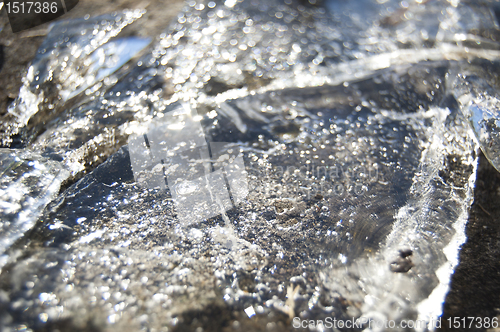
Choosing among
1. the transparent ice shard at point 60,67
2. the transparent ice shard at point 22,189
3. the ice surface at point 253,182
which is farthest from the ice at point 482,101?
the transparent ice shard at point 60,67

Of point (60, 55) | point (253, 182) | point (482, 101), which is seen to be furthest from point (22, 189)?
point (482, 101)

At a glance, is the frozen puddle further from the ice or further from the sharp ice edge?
the sharp ice edge

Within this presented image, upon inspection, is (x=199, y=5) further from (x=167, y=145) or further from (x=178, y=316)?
(x=178, y=316)

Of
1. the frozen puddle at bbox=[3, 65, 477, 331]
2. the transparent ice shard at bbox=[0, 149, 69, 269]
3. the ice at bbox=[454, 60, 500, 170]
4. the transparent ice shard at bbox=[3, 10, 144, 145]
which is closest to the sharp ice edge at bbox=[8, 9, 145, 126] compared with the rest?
the transparent ice shard at bbox=[3, 10, 144, 145]

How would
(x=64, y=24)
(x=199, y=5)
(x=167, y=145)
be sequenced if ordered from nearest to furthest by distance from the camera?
1. (x=167, y=145)
2. (x=64, y=24)
3. (x=199, y=5)

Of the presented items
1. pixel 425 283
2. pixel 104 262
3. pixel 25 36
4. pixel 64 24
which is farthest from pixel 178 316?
pixel 64 24

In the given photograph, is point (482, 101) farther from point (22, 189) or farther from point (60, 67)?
point (60, 67)

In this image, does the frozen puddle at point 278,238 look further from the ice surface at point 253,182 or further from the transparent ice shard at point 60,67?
the transparent ice shard at point 60,67

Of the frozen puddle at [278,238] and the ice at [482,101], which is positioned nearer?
the frozen puddle at [278,238]
